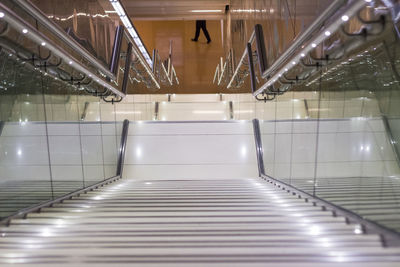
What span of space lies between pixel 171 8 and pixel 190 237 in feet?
42.0

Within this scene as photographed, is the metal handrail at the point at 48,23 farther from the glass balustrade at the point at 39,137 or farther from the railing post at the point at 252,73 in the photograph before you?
the railing post at the point at 252,73

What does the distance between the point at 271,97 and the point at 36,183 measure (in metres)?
3.66

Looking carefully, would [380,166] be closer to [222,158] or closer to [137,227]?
[137,227]

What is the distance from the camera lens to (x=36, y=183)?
302 cm

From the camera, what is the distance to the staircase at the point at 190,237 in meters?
1.60

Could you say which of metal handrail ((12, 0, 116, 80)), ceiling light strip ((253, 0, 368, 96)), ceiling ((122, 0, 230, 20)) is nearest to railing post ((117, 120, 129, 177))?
metal handrail ((12, 0, 116, 80))

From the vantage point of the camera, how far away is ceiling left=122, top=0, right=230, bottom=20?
13117 mm

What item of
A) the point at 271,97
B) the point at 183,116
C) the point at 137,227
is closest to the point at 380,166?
the point at 137,227

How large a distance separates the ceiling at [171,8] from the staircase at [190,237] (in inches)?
445

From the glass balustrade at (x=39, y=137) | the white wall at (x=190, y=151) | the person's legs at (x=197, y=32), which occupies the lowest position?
the white wall at (x=190, y=151)

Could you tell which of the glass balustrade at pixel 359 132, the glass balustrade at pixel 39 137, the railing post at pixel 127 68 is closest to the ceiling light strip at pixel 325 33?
the glass balustrade at pixel 359 132

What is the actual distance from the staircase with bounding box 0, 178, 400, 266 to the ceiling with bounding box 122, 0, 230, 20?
11.3 meters

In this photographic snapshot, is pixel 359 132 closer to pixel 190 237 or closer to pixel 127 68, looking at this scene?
pixel 190 237

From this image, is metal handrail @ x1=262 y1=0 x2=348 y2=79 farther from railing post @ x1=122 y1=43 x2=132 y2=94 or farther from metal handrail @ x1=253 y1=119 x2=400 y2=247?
railing post @ x1=122 y1=43 x2=132 y2=94
